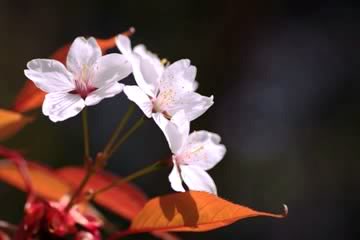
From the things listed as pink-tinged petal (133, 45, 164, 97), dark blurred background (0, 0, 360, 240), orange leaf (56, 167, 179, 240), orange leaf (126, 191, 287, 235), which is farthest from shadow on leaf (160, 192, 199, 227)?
dark blurred background (0, 0, 360, 240)

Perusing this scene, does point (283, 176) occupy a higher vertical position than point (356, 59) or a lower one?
lower

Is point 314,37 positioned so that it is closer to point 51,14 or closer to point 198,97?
point 51,14

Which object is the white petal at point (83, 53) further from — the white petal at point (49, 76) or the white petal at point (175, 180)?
the white petal at point (175, 180)

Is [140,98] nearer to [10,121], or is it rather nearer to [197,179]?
[197,179]

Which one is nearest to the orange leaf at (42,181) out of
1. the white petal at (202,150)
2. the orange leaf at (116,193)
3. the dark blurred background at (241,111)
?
the orange leaf at (116,193)

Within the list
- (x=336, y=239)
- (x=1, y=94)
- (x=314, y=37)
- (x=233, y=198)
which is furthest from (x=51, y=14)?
(x=336, y=239)

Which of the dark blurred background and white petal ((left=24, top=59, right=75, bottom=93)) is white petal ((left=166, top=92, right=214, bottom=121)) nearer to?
white petal ((left=24, top=59, right=75, bottom=93))

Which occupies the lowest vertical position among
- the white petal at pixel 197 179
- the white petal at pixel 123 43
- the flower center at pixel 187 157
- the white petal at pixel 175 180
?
the white petal at pixel 197 179
